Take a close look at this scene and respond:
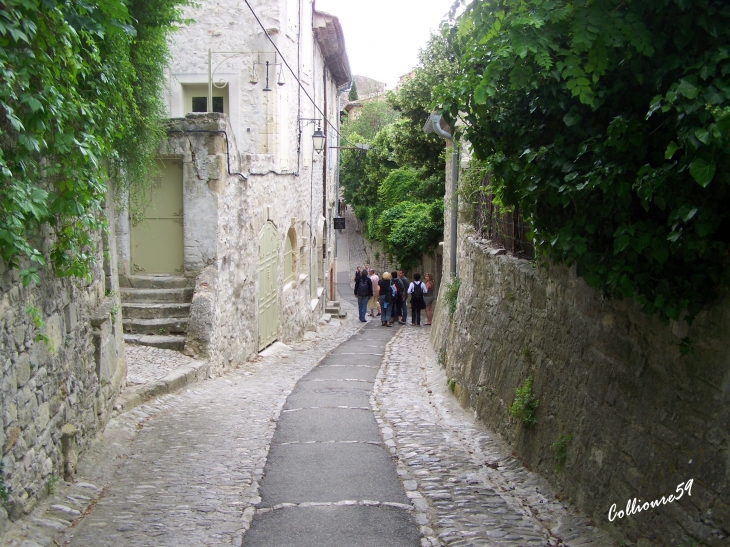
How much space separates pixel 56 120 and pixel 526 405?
403 centimetres

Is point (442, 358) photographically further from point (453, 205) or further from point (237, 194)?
point (237, 194)

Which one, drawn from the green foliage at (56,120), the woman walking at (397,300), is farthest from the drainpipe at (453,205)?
the green foliage at (56,120)

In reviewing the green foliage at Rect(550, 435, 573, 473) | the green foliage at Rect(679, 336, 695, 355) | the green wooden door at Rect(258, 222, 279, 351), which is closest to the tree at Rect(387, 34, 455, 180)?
the green wooden door at Rect(258, 222, 279, 351)

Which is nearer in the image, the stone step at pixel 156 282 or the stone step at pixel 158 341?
the stone step at pixel 158 341

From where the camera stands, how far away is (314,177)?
→ 21625 mm

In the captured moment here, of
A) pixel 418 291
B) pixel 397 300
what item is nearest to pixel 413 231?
pixel 397 300

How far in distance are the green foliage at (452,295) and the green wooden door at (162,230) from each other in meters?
4.18

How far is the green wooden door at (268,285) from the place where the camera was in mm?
13359

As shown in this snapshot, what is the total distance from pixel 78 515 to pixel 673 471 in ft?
11.6

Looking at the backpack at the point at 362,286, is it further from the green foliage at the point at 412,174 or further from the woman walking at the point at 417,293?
the green foliage at the point at 412,174

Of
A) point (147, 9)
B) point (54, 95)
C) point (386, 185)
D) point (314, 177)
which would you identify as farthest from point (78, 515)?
point (386, 185)

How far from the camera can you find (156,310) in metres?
10.5

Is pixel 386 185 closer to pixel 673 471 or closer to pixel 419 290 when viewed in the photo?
pixel 419 290

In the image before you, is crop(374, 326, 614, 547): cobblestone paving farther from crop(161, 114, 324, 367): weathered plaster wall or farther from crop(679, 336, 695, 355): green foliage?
crop(161, 114, 324, 367): weathered plaster wall
